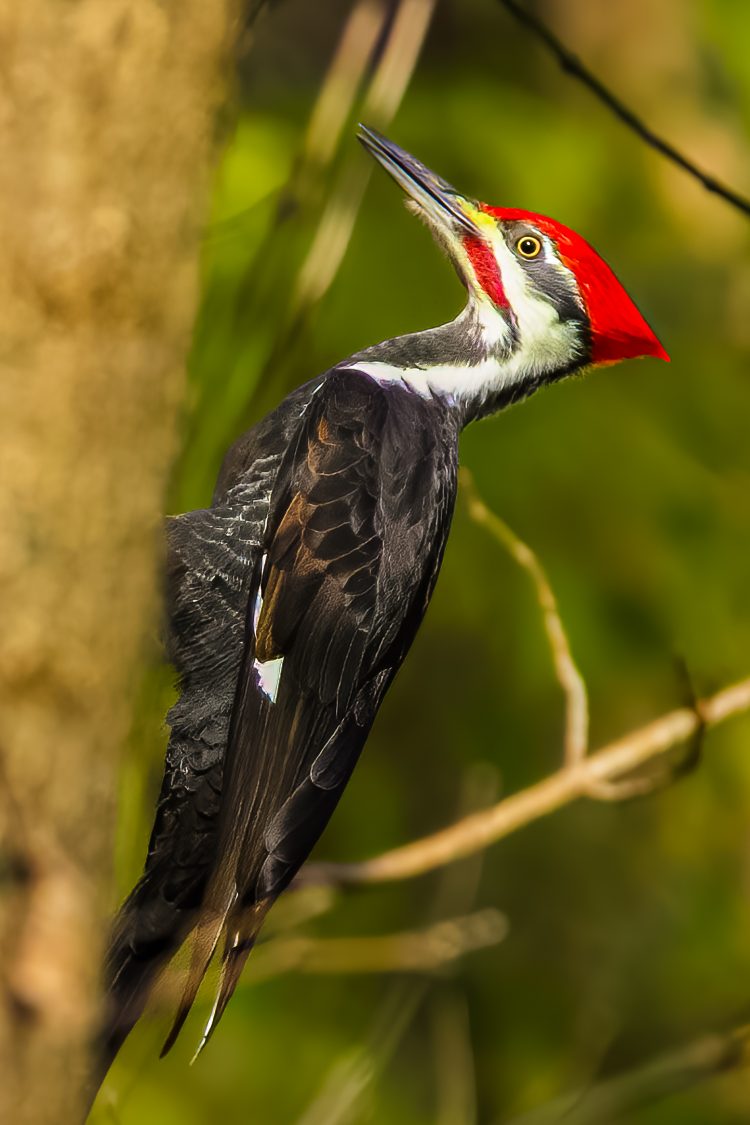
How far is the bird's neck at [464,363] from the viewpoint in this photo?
2441 mm

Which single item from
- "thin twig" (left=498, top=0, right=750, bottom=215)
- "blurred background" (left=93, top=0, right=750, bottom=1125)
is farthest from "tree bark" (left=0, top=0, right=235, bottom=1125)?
"blurred background" (left=93, top=0, right=750, bottom=1125)

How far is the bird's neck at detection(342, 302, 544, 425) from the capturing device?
2.44 metres

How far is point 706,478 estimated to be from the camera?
421 centimetres

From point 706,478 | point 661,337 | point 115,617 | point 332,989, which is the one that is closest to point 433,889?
point 332,989

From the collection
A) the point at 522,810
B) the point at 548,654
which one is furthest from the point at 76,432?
the point at 548,654

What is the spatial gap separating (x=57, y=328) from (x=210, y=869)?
3.33ft

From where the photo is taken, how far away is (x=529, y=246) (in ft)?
8.46

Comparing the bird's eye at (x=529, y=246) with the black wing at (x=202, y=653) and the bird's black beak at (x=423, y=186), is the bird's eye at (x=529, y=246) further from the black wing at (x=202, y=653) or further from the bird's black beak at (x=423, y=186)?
the black wing at (x=202, y=653)

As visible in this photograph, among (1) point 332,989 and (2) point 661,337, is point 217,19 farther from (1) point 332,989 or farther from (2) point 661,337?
(1) point 332,989

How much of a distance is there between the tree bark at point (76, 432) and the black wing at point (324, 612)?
0.73 m

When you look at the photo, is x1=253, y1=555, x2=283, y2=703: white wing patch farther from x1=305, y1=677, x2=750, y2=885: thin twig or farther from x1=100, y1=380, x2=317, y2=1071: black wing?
x1=305, y1=677, x2=750, y2=885: thin twig

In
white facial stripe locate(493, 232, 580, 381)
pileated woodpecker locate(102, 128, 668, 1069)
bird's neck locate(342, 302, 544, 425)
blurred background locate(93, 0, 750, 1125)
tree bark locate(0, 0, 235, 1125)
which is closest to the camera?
tree bark locate(0, 0, 235, 1125)

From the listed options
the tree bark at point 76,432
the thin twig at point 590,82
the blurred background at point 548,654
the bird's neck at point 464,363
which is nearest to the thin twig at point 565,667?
the bird's neck at point 464,363

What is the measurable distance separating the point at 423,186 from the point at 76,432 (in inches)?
50.1
